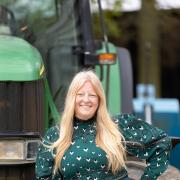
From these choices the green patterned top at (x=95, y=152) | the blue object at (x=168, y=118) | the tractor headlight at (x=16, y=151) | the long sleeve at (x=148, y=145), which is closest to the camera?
the green patterned top at (x=95, y=152)

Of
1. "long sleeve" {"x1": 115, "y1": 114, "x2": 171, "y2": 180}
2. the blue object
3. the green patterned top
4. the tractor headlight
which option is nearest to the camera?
the green patterned top

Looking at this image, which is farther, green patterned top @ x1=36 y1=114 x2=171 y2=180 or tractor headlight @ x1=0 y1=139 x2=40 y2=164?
tractor headlight @ x1=0 y1=139 x2=40 y2=164

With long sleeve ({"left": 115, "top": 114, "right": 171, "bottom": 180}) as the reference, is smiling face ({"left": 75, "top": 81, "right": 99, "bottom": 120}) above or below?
above

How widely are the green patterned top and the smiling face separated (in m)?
0.05

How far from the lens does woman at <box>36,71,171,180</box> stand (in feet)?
11.4

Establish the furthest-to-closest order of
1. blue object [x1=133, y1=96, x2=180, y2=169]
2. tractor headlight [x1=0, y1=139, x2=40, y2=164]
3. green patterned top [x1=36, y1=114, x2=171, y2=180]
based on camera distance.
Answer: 1. blue object [x1=133, y1=96, x2=180, y2=169]
2. tractor headlight [x1=0, y1=139, x2=40, y2=164]
3. green patterned top [x1=36, y1=114, x2=171, y2=180]

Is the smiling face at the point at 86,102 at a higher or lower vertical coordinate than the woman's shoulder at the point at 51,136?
higher

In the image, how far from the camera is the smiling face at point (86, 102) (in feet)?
11.7

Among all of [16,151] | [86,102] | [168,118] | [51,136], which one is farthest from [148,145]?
[168,118]

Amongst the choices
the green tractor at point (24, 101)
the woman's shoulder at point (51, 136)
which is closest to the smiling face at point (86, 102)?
the woman's shoulder at point (51, 136)

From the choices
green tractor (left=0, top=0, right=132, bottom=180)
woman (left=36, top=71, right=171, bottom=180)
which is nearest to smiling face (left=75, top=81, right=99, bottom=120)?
woman (left=36, top=71, right=171, bottom=180)

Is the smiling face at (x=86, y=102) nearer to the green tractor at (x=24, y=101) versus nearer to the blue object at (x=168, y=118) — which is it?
the green tractor at (x=24, y=101)

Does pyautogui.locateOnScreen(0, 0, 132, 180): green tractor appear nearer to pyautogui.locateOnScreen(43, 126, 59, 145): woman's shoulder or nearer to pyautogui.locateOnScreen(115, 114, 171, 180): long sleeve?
pyautogui.locateOnScreen(43, 126, 59, 145): woman's shoulder

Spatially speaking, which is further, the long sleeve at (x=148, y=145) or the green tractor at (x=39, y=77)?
the green tractor at (x=39, y=77)
